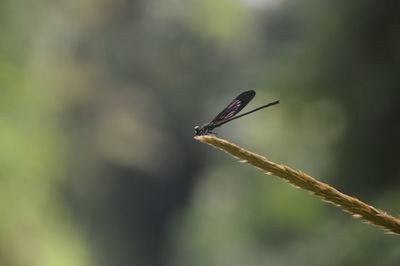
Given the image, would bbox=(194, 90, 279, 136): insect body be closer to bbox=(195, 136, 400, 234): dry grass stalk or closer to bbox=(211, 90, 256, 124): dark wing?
bbox=(211, 90, 256, 124): dark wing

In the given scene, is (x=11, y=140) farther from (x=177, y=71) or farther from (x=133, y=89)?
(x=177, y=71)

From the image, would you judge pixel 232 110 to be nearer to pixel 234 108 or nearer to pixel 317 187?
pixel 234 108

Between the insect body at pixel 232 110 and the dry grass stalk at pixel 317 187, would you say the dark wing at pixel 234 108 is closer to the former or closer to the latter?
Result: the insect body at pixel 232 110

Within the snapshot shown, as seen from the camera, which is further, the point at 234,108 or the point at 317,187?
the point at 234,108

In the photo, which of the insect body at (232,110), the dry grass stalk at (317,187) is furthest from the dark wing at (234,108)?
the dry grass stalk at (317,187)

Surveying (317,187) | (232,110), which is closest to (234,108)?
(232,110)

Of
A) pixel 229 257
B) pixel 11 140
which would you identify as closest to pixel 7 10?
pixel 11 140

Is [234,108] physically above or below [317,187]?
above

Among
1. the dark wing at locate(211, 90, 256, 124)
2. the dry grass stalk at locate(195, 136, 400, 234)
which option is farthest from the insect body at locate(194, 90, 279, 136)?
the dry grass stalk at locate(195, 136, 400, 234)
